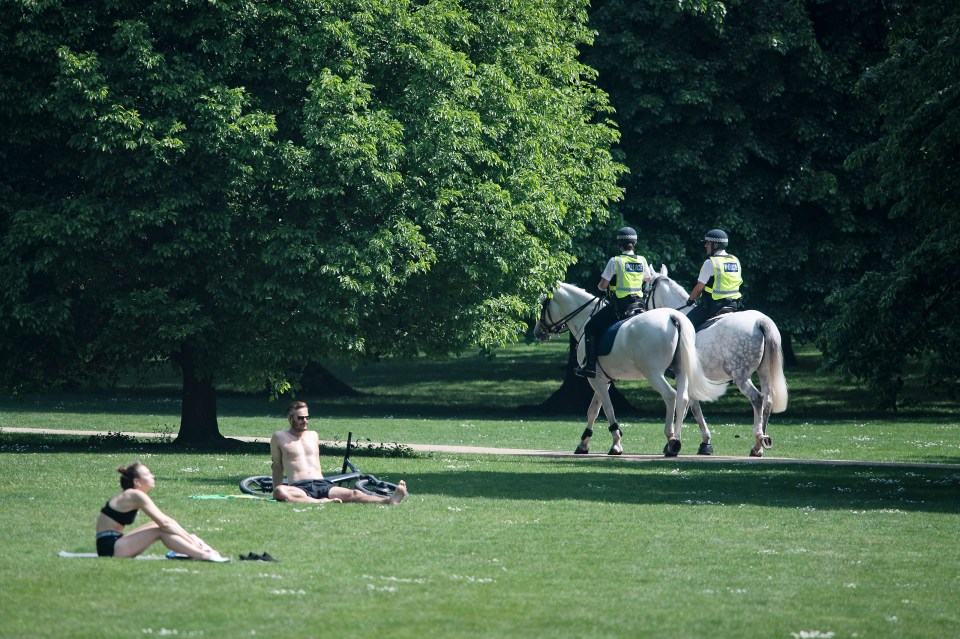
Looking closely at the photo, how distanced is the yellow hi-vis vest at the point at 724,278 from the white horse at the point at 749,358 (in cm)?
50

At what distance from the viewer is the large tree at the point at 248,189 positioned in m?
24.5

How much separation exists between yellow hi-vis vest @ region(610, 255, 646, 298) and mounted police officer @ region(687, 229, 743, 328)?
1.11 meters

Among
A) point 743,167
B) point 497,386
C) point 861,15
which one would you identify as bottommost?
point 497,386

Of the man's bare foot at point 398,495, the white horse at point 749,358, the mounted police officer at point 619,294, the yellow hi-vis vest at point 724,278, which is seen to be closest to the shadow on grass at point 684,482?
the man's bare foot at point 398,495

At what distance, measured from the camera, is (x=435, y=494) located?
19.0m

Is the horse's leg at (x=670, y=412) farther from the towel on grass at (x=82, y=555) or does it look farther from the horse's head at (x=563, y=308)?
the towel on grass at (x=82, y=555)

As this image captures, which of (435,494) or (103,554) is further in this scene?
(435,494)

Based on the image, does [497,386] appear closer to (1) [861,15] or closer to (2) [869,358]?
(1) [861,15]

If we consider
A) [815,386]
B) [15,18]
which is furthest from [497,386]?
[15,18]

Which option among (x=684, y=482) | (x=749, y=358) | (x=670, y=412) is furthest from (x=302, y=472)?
(x=749, y=358)

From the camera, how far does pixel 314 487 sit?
17.6m

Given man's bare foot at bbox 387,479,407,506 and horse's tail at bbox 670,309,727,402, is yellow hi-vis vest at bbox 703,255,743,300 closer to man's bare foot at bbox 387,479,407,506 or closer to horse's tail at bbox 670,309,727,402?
horse's tail at bbox 670,309,727,402

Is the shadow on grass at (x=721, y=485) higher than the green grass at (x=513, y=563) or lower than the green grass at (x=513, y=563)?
lower

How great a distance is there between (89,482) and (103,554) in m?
7.48
